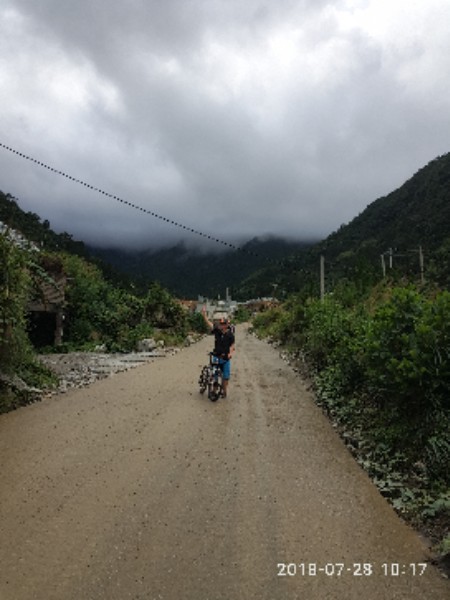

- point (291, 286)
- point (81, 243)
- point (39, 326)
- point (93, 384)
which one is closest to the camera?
point (93, 384)

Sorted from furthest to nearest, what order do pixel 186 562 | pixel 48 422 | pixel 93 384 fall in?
pixel 93 384 → pixel 48 422 → pixel 186 562

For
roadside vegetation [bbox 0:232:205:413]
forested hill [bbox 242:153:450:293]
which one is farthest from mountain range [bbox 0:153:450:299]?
roadside vegetation [bbox 0:232:205:413]

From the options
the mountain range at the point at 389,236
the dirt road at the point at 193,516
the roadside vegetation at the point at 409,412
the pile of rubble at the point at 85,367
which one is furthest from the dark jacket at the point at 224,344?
the mountain range at the point at 389,236

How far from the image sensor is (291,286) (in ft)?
280

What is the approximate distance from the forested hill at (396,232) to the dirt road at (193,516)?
48651 millimetres

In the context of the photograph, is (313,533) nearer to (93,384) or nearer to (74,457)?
(74,457)

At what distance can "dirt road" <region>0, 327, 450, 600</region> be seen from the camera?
10.7 feet

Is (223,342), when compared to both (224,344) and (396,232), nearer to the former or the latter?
(224,344)

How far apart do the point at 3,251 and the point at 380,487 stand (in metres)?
7.81

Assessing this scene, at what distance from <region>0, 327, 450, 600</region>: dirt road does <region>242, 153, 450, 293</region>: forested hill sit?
48.7 m

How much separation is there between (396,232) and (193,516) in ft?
255

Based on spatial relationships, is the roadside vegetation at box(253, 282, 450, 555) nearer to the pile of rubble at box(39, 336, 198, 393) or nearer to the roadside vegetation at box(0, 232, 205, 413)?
the roadside vegetation at box(0, 232, 205, 413)

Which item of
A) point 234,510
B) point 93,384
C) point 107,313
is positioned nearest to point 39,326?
point 107,313

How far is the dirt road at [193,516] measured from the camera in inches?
128
